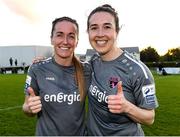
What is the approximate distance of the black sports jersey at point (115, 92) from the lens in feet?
12.1

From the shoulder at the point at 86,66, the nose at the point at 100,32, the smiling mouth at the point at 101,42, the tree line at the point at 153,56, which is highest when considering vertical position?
the nose at the point at 100,32

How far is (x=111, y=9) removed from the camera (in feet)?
13.1

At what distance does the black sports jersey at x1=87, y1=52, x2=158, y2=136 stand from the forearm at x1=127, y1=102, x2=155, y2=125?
0.17 feet

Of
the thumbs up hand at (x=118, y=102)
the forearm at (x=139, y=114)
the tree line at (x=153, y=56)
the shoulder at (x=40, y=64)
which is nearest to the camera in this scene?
the thumbs up hand at (x=118, y=102)

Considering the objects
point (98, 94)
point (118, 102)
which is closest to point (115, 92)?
point (98, 94)

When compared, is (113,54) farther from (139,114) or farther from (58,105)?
(58,105)

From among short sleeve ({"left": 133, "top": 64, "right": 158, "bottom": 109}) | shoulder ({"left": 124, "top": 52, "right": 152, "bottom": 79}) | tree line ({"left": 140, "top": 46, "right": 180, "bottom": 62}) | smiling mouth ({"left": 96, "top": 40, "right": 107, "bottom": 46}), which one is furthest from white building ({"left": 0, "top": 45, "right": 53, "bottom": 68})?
short sleeve ({"left": 133, "top": 64, "right": 158, "bottom": 109})

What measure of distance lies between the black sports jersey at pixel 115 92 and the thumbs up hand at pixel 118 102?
0.90ft

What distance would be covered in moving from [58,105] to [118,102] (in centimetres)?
93

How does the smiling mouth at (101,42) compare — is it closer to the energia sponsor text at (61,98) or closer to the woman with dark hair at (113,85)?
the woman with dark hair at (113,85)

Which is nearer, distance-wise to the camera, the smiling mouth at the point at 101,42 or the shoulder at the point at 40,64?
the smiling mouth at the point at 101,42

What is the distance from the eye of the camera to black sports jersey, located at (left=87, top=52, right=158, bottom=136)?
12.1 ft

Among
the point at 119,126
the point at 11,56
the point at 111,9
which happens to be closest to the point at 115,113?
the point at 119,126

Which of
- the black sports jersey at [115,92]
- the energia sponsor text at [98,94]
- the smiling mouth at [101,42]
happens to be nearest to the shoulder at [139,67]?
the black sports jersey at [115,92]
